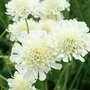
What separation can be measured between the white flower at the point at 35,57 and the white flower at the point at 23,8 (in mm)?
319

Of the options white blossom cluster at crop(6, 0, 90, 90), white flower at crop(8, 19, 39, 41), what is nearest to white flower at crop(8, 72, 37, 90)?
white blossom cluster at crop(6, 0, 90, 90)

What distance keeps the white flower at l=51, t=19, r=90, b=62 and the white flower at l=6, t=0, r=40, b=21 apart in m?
0.31

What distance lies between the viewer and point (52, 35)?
2.76 ft

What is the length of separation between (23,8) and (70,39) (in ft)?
1.23

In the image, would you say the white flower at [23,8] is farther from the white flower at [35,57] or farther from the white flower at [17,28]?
the white flower at [35,57]

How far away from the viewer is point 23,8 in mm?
1158

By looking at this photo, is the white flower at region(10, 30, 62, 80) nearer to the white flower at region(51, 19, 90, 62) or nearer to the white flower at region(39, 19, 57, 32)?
the white flower at region(51, 19, 90, 62)

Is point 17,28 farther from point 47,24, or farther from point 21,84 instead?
point 21,84

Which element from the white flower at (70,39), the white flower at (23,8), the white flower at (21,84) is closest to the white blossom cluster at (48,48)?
the white flower at (70,39)

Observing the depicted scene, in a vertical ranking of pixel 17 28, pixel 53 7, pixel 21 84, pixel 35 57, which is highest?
pixel 53 7

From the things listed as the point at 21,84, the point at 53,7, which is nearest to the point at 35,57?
the point at 21,84

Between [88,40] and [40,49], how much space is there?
0.18 metres

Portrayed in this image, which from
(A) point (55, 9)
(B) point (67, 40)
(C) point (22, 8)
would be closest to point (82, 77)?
(A) point (55, 9)

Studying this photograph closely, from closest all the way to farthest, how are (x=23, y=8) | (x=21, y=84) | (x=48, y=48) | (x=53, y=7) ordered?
1. (x=48, y=48)
2. (x=21, y=84)
3. (x=23, y=8)
4. (x=53, y=7)
